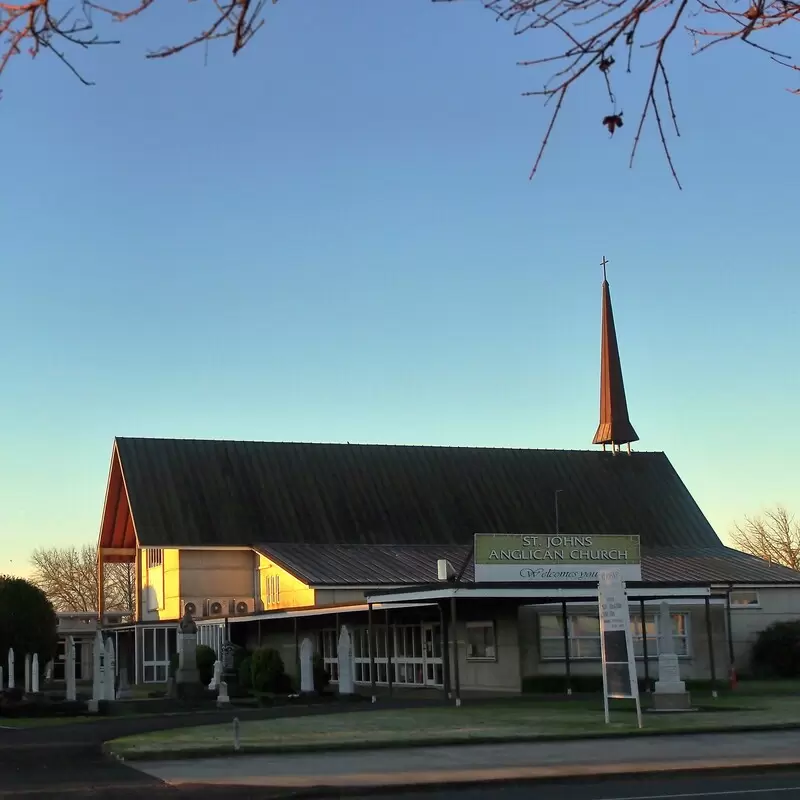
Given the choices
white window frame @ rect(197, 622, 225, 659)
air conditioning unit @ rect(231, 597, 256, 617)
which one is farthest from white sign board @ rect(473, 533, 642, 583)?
air conditioning unit @ rect(231, 597, 256, 617)

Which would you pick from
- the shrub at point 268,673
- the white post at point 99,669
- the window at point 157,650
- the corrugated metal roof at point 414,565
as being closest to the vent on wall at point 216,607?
the window at point 157,650

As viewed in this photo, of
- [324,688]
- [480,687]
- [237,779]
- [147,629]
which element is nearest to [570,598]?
[480,687]

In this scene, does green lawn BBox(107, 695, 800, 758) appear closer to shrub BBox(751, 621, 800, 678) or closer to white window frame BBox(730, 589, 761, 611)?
shrub BBox(751, 621, 800, 678)

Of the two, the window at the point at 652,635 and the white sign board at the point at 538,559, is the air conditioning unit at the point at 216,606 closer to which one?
the window at the point at 652,635

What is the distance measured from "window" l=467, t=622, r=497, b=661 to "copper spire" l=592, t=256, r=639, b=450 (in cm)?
2345

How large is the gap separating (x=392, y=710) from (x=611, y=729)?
7.01m

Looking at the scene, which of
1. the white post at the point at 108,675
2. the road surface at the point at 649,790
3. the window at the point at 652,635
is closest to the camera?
the road surface at the point at 649,790

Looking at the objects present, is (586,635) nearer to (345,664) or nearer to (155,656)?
(345,664)

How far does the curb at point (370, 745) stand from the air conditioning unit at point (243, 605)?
24.9m

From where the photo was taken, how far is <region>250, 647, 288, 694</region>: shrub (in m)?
35.3

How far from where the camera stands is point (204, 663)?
39.6 metres

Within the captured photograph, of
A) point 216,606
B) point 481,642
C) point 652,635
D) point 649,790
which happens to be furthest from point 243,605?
point 649,790

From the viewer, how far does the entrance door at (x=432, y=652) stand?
35.2 meters

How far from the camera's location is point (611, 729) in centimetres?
1912
